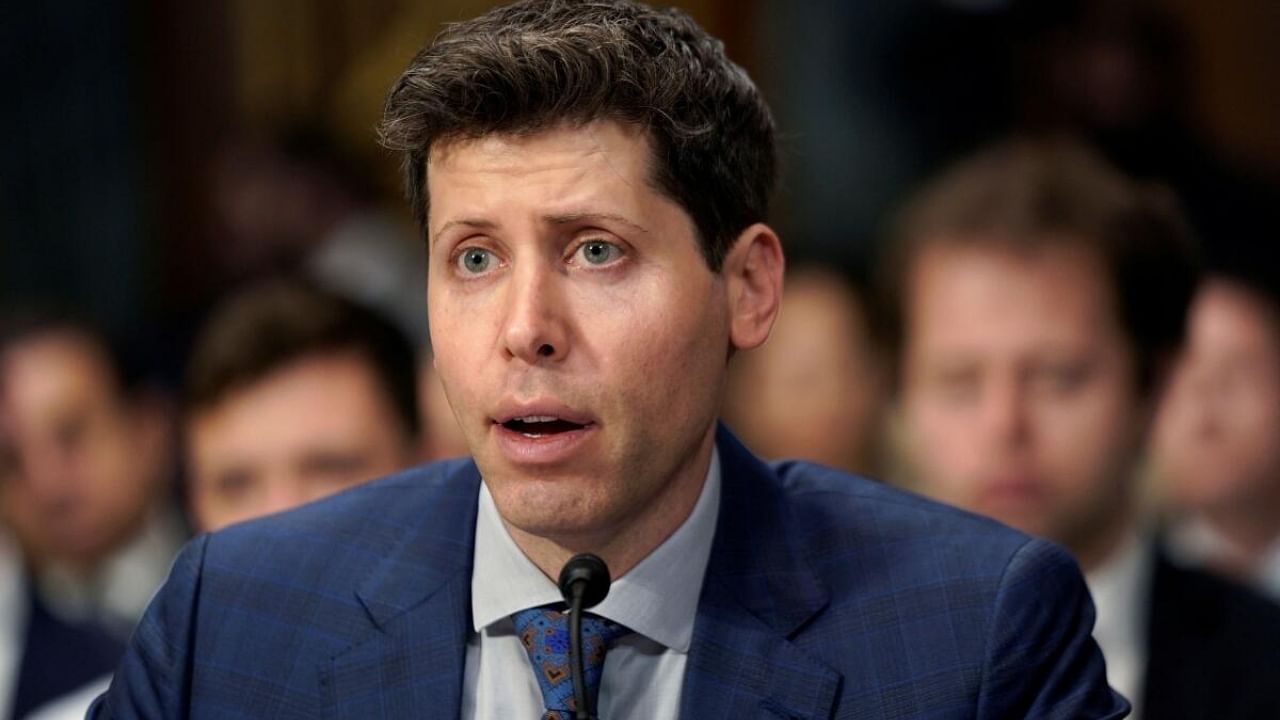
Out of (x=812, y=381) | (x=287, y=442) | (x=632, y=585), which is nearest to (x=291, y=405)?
(x=287, y=442)

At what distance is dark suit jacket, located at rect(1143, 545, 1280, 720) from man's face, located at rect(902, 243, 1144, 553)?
23 cm

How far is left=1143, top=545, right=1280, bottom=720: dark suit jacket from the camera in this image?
3746 mm

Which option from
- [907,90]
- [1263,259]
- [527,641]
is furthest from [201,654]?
[907,90]

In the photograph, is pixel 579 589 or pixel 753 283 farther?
pixel 753 283

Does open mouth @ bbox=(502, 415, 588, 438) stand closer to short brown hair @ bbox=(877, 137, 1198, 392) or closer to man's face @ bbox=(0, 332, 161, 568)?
short brown hair @ bbox=(877, 137, 1198, 392)

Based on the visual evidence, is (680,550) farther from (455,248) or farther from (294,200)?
(294,200)

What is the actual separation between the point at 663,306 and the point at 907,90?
5.21 m

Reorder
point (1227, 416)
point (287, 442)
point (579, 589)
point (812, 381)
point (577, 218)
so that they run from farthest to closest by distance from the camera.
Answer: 1. point (812, 381)
2. point (1227, 416)
3. point (287, 442)
4. point (577, 218)
5. point (579, 589)

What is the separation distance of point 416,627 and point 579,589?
0.40m

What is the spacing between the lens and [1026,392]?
4176 mm

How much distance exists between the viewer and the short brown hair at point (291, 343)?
175 inches

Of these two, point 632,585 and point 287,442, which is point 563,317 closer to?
point 632,585

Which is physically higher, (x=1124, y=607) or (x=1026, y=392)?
(x=1026, y=392)

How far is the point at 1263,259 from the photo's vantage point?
21.5 ft
